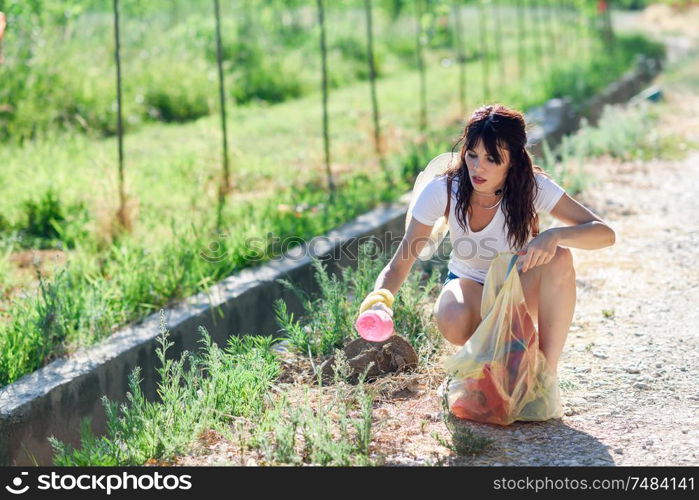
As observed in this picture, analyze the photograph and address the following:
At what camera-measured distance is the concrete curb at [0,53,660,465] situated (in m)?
3.75

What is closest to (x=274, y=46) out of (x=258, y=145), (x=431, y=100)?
(x=431, y=100)

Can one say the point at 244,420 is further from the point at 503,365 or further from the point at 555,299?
the point at 555,299

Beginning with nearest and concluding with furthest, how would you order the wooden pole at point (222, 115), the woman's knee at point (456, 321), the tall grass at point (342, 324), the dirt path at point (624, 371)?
the dirt path at point (624, 371) → the woman's knee at point (456, 321) → the tall grass at point (342, 324) → the wooden pole at point (222, 115)

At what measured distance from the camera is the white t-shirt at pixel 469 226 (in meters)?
3.71

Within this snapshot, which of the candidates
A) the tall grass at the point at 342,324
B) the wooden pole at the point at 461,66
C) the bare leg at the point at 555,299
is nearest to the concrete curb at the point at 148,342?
the tall grass at the point at 342,324

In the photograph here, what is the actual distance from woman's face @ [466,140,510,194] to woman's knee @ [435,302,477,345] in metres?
0.44

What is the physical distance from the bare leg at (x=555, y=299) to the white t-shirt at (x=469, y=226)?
0.19 m

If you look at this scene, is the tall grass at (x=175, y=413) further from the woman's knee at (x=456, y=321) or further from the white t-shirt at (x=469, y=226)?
the white t-shirt at (x=469, y=226)

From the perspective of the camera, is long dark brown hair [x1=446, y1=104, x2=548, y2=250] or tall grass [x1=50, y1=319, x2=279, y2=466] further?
long dark brown hair [x1=446, y1=104, x2=548, y2=250]

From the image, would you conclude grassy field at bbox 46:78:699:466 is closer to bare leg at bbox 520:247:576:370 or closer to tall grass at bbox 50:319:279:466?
tall grass at bbox 50:319:279:466

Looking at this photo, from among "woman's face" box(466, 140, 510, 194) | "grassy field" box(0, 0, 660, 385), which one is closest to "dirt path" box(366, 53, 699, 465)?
"woman's face" box(466, 140, 510, 194)

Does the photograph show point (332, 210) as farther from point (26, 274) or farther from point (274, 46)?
point (274, 46)

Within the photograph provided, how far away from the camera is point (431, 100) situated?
457 inches

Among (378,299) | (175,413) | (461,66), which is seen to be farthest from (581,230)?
(461,66)
